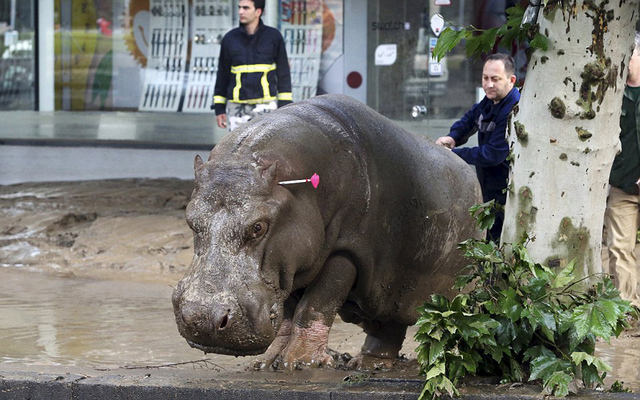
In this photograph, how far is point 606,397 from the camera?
4738mm

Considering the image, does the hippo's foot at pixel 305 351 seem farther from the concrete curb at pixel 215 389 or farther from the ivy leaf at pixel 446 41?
the ivy leaf at pixel 446 41

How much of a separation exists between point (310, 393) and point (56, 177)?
31.9ft

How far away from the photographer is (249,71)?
403 inches

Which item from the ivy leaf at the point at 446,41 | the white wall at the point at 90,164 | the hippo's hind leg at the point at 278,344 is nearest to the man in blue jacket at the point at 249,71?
the white wall at the point at 90,164

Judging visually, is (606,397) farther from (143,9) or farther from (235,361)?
(143,9)

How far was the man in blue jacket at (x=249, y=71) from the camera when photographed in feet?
33.5

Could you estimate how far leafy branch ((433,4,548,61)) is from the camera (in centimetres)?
507

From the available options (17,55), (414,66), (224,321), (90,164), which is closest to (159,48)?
(90,164)

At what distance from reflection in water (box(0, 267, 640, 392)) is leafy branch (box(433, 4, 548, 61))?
6.25 ft

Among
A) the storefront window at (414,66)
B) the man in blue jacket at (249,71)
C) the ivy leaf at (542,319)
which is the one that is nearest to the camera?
the ivy leaf at (542,319)

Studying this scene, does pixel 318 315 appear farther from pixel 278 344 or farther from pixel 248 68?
pixel 248 68

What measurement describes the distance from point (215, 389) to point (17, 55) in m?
10.5

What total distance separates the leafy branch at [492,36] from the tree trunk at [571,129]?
0.06 meters

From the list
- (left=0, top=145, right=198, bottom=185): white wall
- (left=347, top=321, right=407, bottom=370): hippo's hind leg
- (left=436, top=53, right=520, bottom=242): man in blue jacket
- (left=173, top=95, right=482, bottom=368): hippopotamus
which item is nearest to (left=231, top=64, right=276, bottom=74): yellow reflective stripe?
(left=436, top=53, right=520, bottom=242): man in blue jacket
